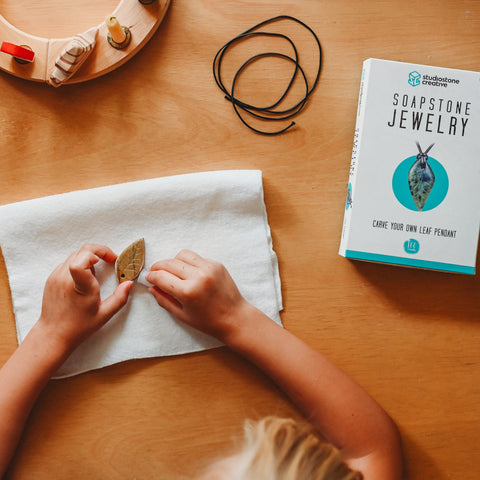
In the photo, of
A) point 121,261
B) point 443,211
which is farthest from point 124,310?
point 443,211

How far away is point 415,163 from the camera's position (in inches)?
22.9

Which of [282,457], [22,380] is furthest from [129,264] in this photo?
[282,457]

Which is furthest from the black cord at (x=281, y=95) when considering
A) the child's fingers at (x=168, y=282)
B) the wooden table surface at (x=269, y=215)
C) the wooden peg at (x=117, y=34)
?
the child's fingers at (x=168, y=282)

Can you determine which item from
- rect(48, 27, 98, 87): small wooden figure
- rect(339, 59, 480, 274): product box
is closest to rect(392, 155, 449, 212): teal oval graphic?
rect(339, 59, 480, 274): product box

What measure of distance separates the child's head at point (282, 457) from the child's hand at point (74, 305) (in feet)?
0.76

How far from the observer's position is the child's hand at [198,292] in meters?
0.57

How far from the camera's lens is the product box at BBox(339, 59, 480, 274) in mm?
583

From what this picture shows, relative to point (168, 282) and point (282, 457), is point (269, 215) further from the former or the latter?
point (282, 457)

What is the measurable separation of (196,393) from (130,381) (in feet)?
0.28

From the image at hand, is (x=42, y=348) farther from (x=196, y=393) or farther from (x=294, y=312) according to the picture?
(x=294, y=312)

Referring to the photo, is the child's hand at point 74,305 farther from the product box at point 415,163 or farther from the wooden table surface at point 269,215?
the product box at point 415,163

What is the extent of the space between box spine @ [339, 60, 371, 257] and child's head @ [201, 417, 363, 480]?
0.76ft

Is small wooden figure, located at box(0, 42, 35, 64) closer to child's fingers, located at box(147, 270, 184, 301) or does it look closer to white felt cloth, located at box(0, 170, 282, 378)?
white felt cloth, located at box(0, 170, 282, 378)

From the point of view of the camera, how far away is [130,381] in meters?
0.60
